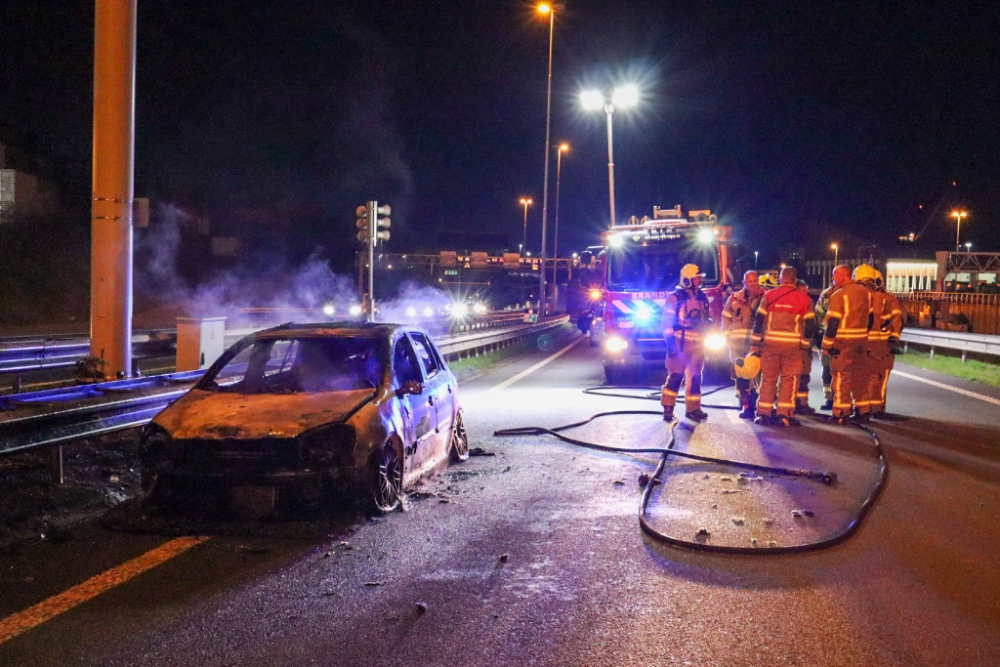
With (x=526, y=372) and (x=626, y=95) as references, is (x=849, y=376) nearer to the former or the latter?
(x=526, y=372)

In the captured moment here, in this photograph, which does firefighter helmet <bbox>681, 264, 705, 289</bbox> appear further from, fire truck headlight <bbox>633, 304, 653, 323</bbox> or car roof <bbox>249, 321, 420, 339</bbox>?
fire truck headlight <bbox>633, 304, 653, 323</bbox>

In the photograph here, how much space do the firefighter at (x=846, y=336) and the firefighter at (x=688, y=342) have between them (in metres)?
1.48

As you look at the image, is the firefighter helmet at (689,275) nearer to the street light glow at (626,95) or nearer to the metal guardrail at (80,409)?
the metal guardrail at (80,409)

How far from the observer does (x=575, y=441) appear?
30.1ft

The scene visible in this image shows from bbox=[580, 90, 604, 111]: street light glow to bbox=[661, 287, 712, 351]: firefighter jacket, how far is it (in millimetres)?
19081

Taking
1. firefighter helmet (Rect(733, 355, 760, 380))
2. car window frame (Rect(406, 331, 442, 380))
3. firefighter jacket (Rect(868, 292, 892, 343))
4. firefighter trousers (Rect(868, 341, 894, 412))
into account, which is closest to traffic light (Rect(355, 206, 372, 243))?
firefighter helmet (Rect(733, 355, 760, 380))

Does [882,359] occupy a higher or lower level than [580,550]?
higher

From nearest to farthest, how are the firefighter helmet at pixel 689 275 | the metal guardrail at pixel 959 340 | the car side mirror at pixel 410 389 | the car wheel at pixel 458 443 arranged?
1. the car side mirror at pixel 410 389
2. the car wheel at pixel 458 443
3. the firefighter helmet at pixel 689 275
4. the metal guardrail at pixel 959 340

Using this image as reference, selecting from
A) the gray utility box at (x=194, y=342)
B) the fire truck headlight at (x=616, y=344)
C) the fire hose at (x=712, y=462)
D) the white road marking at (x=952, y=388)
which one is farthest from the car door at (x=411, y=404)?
the white road marking at (x=952, y=388)

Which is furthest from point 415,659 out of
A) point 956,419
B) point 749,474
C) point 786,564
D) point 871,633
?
point 956,419

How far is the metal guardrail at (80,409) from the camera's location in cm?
581

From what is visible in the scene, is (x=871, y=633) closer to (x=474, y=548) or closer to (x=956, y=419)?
(x=474, y=548)

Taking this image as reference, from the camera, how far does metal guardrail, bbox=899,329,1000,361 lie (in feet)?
60.3

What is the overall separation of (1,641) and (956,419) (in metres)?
10.7
